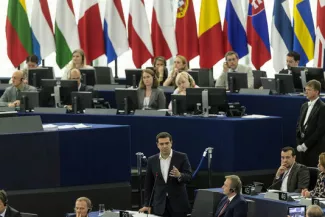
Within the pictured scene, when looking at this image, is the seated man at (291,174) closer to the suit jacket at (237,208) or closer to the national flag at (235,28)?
the suit jacket at (237,208)

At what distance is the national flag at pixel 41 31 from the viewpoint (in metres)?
22.0

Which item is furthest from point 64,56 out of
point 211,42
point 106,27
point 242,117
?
point 242,117

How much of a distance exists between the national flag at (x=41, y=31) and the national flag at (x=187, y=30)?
8.43ft

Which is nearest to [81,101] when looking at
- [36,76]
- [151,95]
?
[151,95]

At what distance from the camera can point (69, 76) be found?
18.0 meters

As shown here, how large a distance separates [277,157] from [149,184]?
2883mm

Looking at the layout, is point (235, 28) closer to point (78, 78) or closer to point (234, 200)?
point (78, 78)

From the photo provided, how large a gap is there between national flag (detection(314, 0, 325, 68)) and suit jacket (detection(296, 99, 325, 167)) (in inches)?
158

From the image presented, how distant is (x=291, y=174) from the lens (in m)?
13.5

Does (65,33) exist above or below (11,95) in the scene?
above

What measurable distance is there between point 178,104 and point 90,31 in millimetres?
6308

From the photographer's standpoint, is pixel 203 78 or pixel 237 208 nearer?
pixel 237 208

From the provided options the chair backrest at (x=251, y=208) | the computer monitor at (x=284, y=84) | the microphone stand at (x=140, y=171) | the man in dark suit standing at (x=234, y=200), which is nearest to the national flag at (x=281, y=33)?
the computer monitor at (x=284, y=84)

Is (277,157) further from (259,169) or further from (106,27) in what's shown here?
(106,27)
